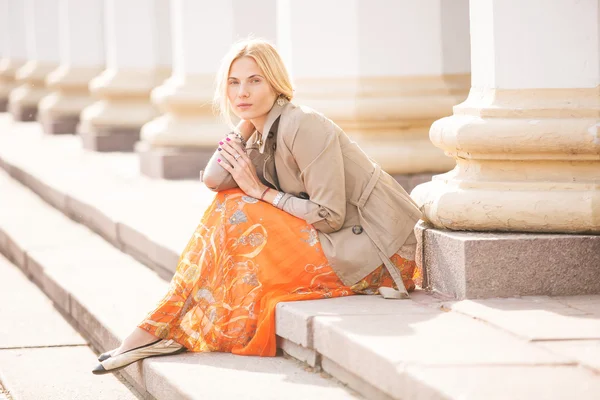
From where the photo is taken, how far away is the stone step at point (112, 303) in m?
4.29

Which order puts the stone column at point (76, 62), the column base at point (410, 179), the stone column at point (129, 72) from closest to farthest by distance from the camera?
the column base at point (410, 179) < the stone column at point (129, 72) < the stone column at point (76, 62)

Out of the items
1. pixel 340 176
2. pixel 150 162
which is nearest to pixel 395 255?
pixel 340 176

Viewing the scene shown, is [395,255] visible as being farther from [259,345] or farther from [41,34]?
[41,34]

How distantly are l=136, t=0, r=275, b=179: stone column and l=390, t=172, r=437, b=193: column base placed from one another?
2989 mm

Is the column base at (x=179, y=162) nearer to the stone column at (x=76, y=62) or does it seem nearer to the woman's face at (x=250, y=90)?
the woman's face at (x=250, y=90)

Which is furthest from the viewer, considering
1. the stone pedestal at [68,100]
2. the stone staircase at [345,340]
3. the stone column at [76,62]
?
the stone pedestal at [68,100]

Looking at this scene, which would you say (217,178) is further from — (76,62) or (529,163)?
(76,62)

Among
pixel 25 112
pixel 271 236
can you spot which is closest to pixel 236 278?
pixel 271 236

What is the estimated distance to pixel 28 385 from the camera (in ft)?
17.5

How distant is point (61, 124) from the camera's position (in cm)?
1611

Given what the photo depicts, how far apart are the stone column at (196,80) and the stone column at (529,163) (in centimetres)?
514

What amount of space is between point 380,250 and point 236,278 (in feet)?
2.00

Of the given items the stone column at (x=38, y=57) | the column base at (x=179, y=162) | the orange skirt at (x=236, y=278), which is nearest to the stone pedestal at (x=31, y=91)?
the stone column at (x=38, y=57)

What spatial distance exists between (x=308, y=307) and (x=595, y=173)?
51.4 inches
